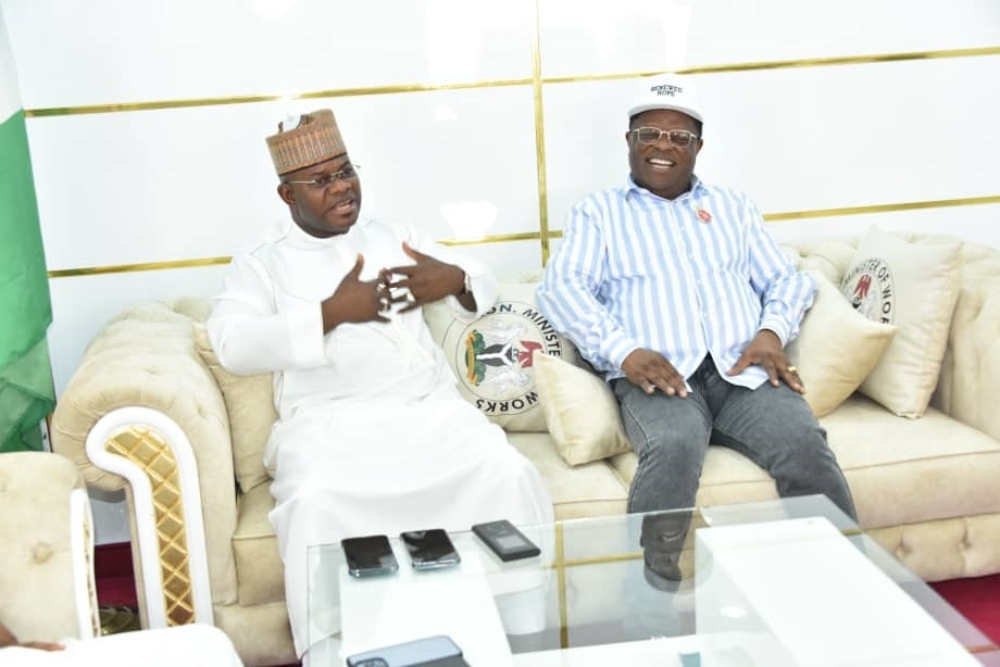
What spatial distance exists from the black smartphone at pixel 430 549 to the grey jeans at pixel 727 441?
0.71 meters

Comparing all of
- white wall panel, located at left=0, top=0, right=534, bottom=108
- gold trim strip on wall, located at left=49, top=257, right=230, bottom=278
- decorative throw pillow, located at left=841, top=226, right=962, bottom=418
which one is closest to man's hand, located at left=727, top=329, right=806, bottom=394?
decorative throw pillow, located at left=841, top=226, right=962, bottom=418

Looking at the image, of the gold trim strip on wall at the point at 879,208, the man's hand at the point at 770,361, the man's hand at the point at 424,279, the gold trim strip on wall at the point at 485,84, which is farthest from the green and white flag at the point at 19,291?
the gold trim strip on wall at the point at 879,208

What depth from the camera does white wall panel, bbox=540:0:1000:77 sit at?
11.6 feet

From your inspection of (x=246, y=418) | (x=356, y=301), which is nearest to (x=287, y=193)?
(x=356, y=301)

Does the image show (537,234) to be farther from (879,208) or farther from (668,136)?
(879,208)

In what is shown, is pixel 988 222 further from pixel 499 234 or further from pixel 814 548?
pixel 814 548

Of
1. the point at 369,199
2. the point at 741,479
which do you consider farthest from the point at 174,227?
the point at 741,479

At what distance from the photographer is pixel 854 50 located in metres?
3.66

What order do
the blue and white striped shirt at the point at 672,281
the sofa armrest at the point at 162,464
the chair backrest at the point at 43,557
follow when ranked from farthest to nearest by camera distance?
the blue and white striped shirt at the point at 672,281 < the sofa armrest at the point at 162,464 < the chair backrest at the point at 43,557

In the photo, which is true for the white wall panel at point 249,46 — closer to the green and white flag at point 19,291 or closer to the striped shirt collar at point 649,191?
the green and white flag at point 19,291

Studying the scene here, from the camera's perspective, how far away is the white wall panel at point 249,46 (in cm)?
334

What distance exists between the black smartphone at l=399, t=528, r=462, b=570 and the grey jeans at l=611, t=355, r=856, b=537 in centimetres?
71

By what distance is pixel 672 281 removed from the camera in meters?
3.10

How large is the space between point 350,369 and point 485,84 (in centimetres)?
110
